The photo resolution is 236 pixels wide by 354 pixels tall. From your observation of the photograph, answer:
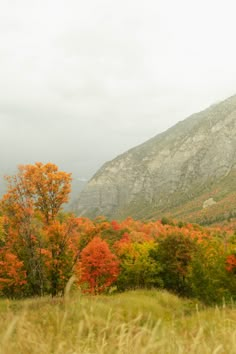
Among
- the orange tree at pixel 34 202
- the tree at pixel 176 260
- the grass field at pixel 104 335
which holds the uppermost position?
the orange tree at pixel 34 202

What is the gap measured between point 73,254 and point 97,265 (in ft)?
68.1

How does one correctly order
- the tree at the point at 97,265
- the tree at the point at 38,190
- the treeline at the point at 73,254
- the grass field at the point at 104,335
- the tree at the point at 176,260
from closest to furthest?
the grass field at the point at 104,335, the tree at the point at 38,190, the treeline at the point at 73,254, the tree at the point at 97,265, the tree at the point at 176,260

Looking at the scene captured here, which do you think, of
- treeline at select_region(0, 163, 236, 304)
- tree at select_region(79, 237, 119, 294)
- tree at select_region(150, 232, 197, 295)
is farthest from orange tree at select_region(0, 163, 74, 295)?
tree at select_region(150, 232, 197, 295)

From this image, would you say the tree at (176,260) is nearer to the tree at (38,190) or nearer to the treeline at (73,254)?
the treeline at (73,254)

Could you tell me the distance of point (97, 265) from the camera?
40.8m

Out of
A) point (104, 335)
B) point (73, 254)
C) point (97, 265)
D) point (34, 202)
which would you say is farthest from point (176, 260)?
point (104, 335)

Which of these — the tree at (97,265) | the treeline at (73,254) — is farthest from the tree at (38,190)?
the tree at (97,265)

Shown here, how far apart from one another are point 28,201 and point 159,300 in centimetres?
926

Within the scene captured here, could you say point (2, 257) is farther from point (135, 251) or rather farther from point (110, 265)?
point (135, 251)

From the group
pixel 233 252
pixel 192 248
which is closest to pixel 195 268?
pixel 233 252

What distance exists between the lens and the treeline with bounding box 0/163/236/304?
19.2 metres

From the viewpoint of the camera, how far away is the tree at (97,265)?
131 feet

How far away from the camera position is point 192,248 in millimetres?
42906

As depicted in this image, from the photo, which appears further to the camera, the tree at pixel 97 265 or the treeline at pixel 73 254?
the tree at pixel 97 265
